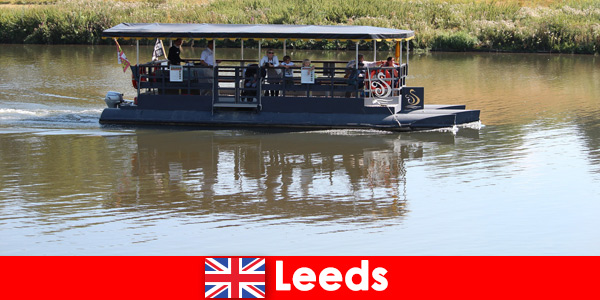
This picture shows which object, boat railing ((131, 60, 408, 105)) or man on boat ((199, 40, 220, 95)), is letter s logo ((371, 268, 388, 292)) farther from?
man on boat ((199, 40, 220, 95))

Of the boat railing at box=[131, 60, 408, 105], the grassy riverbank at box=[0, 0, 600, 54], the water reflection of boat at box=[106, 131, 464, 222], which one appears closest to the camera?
the water reflection of boat at box=[106, 131, 464, 222]

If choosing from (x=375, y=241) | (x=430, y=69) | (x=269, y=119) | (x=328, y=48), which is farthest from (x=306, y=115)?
(x=328, y=48)

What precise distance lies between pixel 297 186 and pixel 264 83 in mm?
5837

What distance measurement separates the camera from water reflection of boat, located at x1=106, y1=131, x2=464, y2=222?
1271cm

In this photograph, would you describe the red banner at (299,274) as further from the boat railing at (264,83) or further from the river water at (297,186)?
the boat railing at (264,83)

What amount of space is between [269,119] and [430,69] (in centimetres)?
1555

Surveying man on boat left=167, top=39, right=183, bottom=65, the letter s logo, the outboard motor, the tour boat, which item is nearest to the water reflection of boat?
the tour boat

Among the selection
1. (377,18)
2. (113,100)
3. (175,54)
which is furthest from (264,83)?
(377,18)

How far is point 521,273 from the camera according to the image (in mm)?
9594

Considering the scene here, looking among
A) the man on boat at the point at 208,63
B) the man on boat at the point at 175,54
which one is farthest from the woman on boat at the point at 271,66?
the man on boat at the point at 175,54

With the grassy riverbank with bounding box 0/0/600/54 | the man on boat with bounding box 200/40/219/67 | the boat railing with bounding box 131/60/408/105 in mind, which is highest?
the grassy riverbank with bounding box 0/0/600/54

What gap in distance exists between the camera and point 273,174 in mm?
15070

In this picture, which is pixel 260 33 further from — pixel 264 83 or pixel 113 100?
pixel 113 100

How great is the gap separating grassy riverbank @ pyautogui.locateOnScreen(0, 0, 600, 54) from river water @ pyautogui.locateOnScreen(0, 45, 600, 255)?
18.2 metres
